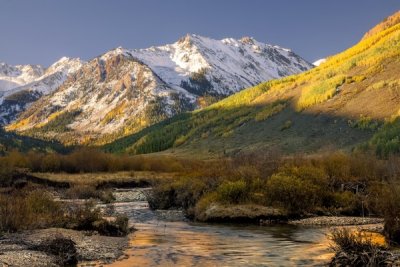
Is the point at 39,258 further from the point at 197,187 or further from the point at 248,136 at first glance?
the point at 248,136

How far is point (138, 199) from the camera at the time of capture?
72.9m

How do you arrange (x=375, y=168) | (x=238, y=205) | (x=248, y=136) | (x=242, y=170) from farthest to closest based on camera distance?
(x=248, y=136)
(x=375, y=168)
(x=242, y=170)
(x=238, y=205)

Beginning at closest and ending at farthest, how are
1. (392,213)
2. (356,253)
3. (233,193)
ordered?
(356,253)
(392,213)
(233,193)

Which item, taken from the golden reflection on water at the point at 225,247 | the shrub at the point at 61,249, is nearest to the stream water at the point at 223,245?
the golden reflection on water at the point at 225,247

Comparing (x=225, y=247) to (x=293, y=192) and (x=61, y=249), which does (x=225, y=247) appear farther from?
(x=293, y=192)

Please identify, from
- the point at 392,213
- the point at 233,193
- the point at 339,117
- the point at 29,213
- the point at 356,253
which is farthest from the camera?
the point at 339,117

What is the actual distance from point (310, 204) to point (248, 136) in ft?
453

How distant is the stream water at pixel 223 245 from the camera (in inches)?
968

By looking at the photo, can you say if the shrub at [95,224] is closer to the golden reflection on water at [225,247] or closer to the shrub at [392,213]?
the golden reflection on water at [225,247]

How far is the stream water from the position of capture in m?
24.6

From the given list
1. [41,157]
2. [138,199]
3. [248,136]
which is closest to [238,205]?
[138,199]

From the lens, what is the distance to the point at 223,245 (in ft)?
97.7

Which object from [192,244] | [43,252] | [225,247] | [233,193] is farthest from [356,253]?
[233,193]

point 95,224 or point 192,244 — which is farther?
point 95,224
